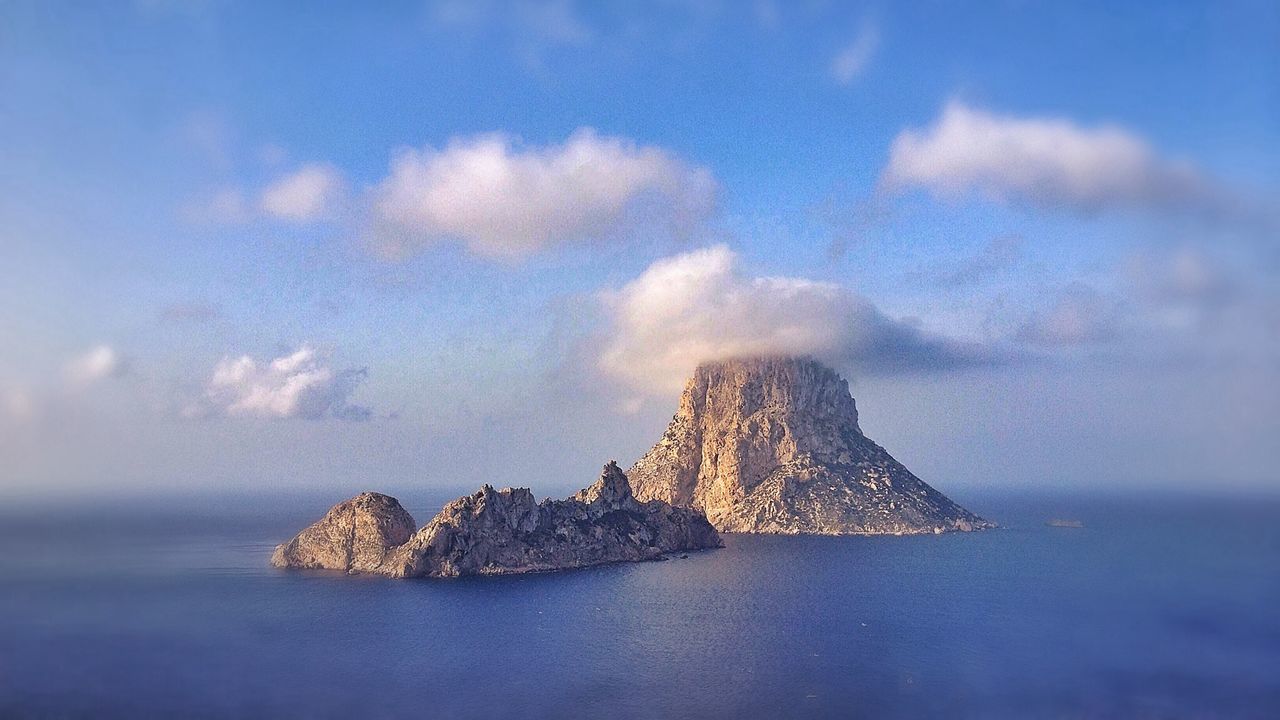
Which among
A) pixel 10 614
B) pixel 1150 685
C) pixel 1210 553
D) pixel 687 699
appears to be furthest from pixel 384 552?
pixel 1210 553

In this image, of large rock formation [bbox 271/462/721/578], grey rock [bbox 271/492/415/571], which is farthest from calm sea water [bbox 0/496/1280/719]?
grey rock [bbox 271/492/415/571]

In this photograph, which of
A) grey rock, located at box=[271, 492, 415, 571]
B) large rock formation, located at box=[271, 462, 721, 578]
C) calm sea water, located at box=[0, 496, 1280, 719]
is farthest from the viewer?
grey rock, located at box=[271, 492, 415, 571]

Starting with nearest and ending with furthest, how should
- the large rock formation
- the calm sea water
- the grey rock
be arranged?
the calm sea water
the large rock formation
the grey rock

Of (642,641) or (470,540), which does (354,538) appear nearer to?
(470,540)

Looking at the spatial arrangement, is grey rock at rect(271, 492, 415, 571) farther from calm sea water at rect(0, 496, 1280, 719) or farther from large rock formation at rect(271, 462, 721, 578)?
calm sea water at rect(0, 496, 1280, 719)

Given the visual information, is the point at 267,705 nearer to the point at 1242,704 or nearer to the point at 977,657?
the point at 977,657

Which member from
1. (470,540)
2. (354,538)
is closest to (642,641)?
(470,540)

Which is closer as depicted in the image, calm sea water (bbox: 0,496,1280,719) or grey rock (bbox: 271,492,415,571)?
calm sea water (bbox: 0,496,1280,719)
